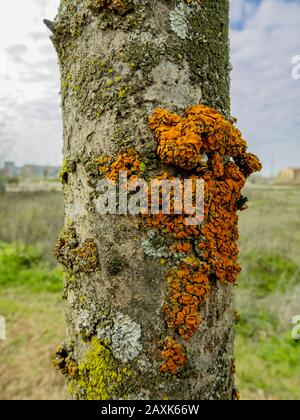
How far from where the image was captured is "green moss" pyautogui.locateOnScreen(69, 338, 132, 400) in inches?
36.8

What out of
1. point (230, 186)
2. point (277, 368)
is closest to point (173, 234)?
point (230, 186)

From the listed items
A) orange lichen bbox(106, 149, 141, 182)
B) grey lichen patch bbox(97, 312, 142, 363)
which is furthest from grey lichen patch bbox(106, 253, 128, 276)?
orange lichen bbox(106, 149, 141, 182)

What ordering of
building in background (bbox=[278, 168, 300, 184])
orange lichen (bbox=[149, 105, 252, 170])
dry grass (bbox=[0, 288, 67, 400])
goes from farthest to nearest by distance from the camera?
building in background (bbox=[278, 168, 300, 184]) → dry grass (bbox=[0, 288, 67, 400]) → orange lichen (bbox=[149, 105, 252, 170])

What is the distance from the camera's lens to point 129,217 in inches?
36.9

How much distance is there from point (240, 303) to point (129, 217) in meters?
5.58

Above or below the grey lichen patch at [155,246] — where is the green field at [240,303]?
below

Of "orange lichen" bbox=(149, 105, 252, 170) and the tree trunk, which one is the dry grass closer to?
the tree trunk

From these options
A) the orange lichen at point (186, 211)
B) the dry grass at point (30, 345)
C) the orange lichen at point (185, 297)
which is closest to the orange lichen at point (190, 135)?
the orange lichen at point (186, 211)

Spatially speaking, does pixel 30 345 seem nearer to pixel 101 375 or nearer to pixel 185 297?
pixel 101 375

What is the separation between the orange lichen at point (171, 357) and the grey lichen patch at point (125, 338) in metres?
0.08

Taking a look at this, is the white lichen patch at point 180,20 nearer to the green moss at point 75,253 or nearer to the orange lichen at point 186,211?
the orange lichen at point 186,211

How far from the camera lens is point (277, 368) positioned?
4.47 meters

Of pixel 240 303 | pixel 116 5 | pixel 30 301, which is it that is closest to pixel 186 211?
pixel 116 5

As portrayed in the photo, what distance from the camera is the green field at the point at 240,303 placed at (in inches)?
171
